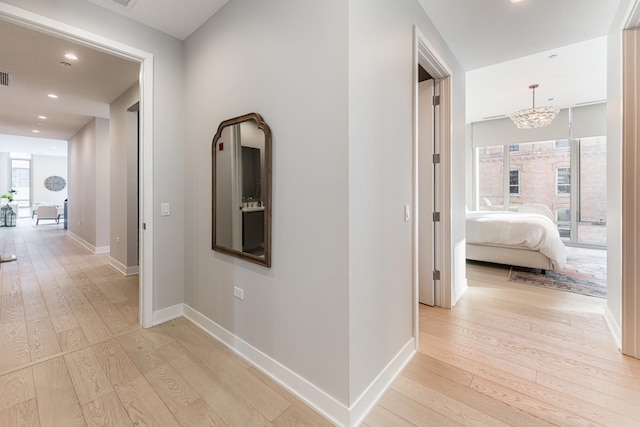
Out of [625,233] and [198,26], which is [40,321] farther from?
[625,233]

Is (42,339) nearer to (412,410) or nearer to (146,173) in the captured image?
A: (146,173)

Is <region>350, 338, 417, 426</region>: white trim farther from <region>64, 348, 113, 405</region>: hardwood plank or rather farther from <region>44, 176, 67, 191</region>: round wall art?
<region>44, 176, 67, 191</region>: round wall art

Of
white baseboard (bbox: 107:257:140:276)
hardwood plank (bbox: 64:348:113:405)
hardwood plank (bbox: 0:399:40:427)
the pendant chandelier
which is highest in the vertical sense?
the pendant chandelier

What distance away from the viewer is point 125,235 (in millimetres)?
4238

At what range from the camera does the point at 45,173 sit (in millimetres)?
12031

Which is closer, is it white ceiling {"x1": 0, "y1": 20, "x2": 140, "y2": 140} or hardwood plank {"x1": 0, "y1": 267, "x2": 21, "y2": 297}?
white ceiling {"x1": 0, "y1": 20, "x2": 140, "y2": 140}

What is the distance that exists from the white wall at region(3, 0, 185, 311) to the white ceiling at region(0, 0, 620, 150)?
0.42 ft

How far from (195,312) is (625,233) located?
3514 mm

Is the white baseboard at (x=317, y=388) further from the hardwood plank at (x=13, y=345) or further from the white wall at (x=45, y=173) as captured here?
the white wall at (x=45, y=173)

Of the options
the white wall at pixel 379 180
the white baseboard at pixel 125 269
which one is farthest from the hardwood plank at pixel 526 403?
the white baseboard at pixel 125 269

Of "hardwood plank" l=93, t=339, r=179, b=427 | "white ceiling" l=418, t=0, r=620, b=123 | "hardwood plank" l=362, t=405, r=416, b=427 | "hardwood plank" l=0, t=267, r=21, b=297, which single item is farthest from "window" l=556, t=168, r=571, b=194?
"hardwood plank" l=0, t=267, r=21, b=297

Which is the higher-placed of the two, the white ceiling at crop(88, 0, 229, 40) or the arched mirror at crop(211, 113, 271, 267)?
the white ceiling at crop(88, 0, 229, 40)

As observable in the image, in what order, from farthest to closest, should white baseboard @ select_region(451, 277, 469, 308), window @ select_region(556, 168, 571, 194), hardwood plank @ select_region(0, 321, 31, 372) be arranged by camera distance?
1. window @ select_region(556, 168, 571, 194)
2. white baseboard @ select_region(451, 277, 469, 308)
3. hardwood plank @ select_region(0, 321, 31, 372)

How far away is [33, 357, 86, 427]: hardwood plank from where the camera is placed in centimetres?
151
